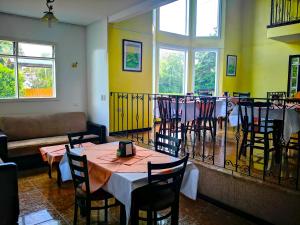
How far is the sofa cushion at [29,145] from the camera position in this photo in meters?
4.19

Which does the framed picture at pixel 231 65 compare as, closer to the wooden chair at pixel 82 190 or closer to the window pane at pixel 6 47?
the window pane at pixel 6 47

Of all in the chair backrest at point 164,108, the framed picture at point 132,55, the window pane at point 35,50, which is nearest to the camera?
the chair backrest at point 164,108

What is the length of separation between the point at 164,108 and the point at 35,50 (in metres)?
2.93

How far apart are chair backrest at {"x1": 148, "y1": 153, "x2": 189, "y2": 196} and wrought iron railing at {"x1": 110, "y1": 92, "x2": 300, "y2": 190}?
116cm

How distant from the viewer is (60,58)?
17.9ft

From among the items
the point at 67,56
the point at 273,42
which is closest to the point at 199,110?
the point at 67,56

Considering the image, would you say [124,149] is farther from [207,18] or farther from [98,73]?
[207,18]

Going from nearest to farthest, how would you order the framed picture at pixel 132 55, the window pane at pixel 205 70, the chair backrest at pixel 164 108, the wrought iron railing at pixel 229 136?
the wrought iron railing at pixel 229 136, the chair backrest at pixel 164 108, the framed picture at pixel 132 55, the window pane at pixel 205 70

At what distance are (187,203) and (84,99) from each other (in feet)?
12.1

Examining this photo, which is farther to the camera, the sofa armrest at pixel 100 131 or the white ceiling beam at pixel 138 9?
the sofa armrest at pixel 100 131

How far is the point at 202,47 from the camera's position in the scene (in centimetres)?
788

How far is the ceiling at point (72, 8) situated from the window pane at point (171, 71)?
8.34ft

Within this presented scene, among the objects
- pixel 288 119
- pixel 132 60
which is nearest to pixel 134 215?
pixel 288 119

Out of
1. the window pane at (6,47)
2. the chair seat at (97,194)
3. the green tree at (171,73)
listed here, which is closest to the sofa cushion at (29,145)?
the window pane at (6,47)
